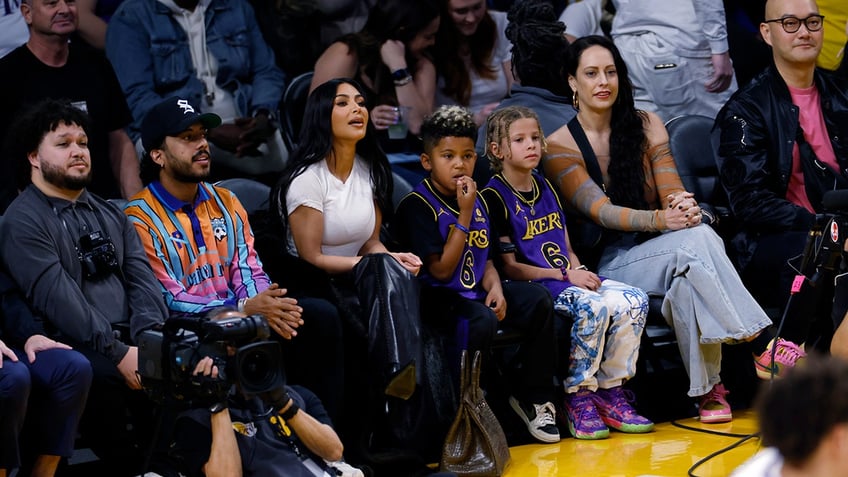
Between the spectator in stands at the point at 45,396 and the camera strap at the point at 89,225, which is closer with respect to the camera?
the spectator in stands at the point at 45,396

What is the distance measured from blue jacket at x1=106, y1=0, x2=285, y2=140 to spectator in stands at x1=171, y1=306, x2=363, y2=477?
1868 millimetres

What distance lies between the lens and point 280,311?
14.2 ft

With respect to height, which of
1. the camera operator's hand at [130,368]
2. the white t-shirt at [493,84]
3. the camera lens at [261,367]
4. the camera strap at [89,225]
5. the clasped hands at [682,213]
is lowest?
the camera operator's hand at [130,368]

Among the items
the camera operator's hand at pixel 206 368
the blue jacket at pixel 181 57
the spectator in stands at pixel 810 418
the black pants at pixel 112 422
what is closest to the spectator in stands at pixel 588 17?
the blue jacket at pixel 181 57

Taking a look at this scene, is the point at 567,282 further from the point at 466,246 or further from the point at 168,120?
the point at 168,120

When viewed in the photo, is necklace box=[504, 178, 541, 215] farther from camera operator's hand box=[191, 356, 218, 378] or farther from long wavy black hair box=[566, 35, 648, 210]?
camera operator's hand box=[191, 356, 218, 378]

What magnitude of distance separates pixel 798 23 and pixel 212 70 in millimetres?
2660

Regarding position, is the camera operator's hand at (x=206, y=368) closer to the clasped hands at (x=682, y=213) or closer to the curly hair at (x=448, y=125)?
the curly hair at (x=448, y=125)

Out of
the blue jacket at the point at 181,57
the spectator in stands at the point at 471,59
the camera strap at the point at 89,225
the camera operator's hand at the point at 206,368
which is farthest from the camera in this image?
the spectator in stands at the point at 471,59

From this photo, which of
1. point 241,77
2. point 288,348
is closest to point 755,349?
point 288,348

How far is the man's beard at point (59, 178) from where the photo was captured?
13.9ft

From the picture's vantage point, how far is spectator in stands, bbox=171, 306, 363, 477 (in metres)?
3.76

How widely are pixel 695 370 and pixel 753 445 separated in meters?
0.42

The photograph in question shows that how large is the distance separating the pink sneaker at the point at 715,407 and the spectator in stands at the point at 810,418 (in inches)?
140
